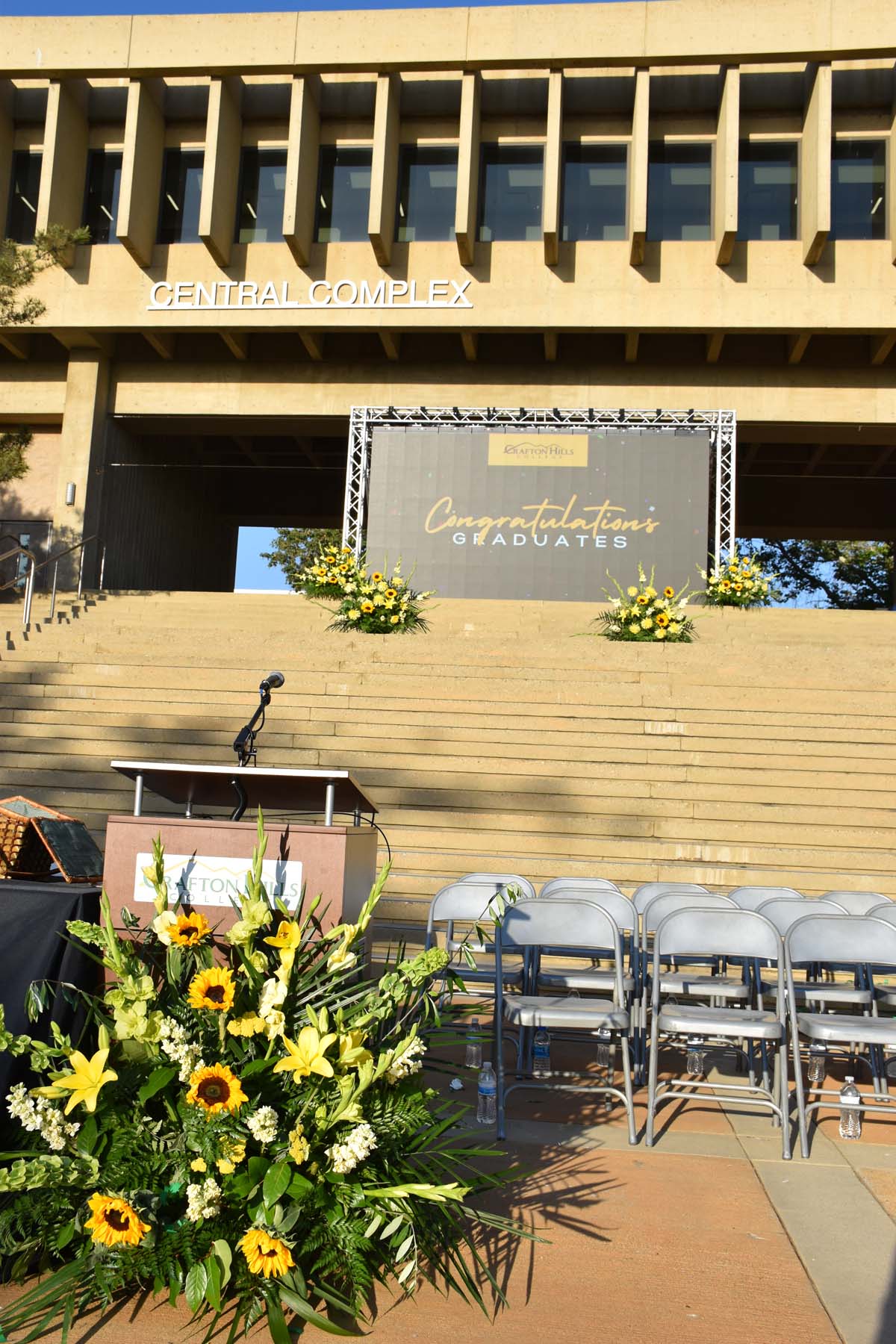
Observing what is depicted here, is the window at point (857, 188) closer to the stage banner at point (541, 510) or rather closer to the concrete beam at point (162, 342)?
the stage banner at point (541, 510)

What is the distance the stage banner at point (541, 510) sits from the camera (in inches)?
680

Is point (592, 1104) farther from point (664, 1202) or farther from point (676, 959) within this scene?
point (676, 959)

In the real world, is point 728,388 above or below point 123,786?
above

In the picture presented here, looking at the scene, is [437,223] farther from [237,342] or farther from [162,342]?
[162,342]

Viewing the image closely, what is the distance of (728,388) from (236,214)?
9.38m

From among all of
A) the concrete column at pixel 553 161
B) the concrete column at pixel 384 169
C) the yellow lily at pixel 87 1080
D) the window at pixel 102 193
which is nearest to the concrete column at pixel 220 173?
the window at pixel 102 193

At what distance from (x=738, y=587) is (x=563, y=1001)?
12120 millimetres

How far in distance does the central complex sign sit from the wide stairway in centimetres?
791

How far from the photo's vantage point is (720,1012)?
4.82 m

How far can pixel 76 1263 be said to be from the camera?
2740 mm

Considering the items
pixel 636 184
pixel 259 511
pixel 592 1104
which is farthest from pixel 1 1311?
pixel 259 511

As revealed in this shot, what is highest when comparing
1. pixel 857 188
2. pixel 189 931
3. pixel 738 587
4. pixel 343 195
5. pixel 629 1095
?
pixel 343 195

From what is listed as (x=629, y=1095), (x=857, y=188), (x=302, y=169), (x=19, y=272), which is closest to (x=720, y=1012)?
(x=629, y=1095)

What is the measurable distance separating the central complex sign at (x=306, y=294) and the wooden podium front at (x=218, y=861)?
16.7m
